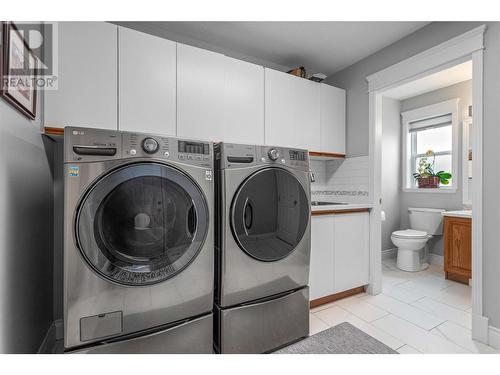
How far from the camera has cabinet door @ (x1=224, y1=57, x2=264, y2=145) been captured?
6.73ft

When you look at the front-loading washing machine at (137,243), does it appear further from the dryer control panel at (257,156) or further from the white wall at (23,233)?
the white wall at (23,233)

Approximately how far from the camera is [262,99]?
2203 mm

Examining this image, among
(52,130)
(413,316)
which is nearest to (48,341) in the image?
(52,130)

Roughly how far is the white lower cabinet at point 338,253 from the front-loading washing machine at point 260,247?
1.36ft

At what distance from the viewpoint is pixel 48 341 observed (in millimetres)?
1611

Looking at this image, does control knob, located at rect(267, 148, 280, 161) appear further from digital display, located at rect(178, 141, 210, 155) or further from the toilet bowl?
the toilet bowl

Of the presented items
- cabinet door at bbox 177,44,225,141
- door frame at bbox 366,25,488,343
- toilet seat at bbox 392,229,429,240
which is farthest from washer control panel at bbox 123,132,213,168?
toilet seat at bbox 392,229,429,240

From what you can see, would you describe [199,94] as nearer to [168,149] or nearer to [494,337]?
[168,149]

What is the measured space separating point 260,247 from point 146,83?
1.35 m

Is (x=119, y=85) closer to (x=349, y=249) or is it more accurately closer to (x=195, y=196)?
(x=195, y=196)

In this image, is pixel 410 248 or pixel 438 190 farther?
pixel 438 190

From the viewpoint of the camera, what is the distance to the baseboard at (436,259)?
10.8ft

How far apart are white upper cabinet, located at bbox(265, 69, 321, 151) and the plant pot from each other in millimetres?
1974

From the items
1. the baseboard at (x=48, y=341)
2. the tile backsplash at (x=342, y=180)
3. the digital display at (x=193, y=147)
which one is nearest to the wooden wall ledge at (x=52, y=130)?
the digital display at (x=193, y=147)
